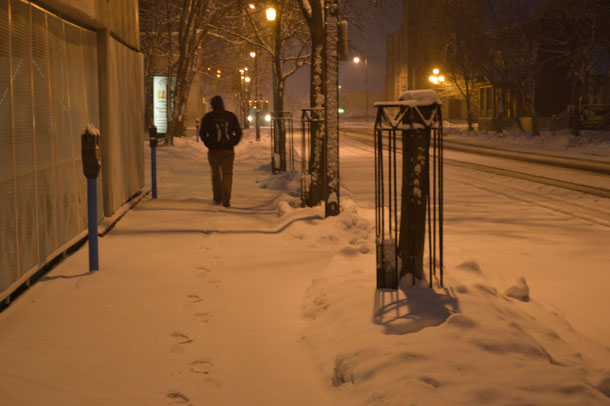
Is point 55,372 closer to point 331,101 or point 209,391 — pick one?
point 209,391

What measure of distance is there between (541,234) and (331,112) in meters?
3.14

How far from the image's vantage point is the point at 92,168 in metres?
6.61

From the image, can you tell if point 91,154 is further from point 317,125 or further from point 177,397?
point 317,125

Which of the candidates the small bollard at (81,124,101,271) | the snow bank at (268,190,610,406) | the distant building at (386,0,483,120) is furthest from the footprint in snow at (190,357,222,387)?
the distant building at (386,0,483,120)

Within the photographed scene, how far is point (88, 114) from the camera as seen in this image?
29.6ft

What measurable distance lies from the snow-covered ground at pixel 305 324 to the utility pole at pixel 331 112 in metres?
0.49

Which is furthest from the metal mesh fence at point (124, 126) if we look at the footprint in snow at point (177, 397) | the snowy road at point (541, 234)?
the footprint in snow at point (177, 397)

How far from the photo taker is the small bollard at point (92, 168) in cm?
652

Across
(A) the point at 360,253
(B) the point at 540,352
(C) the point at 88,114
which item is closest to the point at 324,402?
(B) the point at 540,352

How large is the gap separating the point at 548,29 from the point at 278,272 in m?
43.8

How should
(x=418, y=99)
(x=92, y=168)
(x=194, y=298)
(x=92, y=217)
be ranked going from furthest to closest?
(x=92, y=217) < (x=92, y=168) < (x=194, y=298) < (x=418, y=99)

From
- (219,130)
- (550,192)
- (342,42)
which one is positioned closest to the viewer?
(342,42)

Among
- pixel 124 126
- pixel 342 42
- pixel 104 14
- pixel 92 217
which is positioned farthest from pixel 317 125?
pixel 92 217

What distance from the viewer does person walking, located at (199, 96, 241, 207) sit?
11.8 meters
